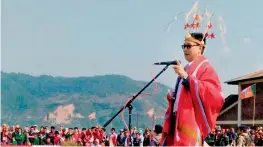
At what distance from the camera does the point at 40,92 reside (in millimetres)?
199250

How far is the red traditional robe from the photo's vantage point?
9484 mm

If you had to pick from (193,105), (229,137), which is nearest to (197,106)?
(193,105)

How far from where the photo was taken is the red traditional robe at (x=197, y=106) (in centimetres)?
948

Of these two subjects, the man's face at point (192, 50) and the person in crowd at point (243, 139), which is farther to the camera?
the person in crowd at point (243, 139)

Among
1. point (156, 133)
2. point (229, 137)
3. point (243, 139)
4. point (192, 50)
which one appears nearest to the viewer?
point (192, 50)

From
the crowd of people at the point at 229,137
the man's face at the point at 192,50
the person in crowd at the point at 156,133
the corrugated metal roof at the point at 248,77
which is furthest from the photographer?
the corrugated metal roof at the point at 248,77

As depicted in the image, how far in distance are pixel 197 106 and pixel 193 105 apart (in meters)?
0.06

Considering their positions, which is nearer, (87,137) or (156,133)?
(156,133)

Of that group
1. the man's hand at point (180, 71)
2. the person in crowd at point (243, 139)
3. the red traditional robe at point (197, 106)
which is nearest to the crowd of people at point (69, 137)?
the person in crowd at point (243, 139)

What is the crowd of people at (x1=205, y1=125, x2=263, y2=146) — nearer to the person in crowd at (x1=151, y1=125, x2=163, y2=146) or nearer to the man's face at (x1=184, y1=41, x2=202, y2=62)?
the person in crowd at (x1=151, y1=125, x2=163, y2=146)

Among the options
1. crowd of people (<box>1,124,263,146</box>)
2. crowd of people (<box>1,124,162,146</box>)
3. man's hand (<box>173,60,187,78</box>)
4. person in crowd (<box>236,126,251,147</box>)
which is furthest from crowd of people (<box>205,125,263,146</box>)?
man's hand (<box>173,60,187,78</box>)

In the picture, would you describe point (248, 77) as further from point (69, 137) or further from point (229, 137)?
point (69, 137)

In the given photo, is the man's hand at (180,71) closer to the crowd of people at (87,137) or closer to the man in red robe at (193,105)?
the man in red robe at (193,105)

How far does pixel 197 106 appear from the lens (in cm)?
957
